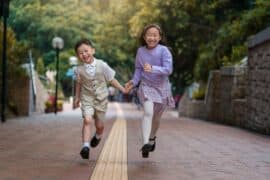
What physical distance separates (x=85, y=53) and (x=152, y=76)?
0.86 metres

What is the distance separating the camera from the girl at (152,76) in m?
7.07

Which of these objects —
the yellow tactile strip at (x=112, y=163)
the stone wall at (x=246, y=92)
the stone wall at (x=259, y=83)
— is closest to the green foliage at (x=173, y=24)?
the stone wall at (x=246, y=92)

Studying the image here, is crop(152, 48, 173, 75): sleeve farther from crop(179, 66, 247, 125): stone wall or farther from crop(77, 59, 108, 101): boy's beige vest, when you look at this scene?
crop(179, 66, 247, 125): stone wall

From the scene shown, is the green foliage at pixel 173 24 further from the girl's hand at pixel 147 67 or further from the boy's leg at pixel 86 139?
the boy's leg at pixel 86 139

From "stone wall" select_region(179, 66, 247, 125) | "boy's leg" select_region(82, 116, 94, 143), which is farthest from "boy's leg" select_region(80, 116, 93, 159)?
"stone wall" select_region(179, 66, 247, 125)

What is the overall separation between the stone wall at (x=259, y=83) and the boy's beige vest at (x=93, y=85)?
5.85 m

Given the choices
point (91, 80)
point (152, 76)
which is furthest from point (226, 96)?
point (91, 80)

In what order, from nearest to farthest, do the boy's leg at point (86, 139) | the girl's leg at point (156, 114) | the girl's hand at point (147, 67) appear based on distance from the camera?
the boy's leg at point (86, 139), the girl's hand at point (147, 67), the girl's leg at point (156, 114)

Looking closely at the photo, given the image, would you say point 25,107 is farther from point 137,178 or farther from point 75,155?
point 137,178

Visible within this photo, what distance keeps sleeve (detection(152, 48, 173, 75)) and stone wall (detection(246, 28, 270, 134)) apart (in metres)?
5.40

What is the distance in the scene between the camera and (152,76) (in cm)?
725

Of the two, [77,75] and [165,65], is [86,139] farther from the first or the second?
[165,65]

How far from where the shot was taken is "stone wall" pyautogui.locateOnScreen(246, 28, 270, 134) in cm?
1239

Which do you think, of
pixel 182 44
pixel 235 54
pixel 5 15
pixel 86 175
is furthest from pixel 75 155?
pixel 182 44
